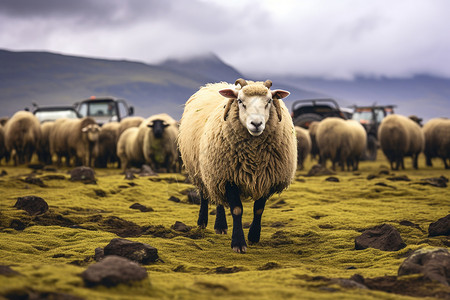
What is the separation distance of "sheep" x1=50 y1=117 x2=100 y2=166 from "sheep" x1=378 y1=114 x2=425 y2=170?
34.9 feet

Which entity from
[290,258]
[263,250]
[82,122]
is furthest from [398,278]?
[82,122]

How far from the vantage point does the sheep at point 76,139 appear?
18172mm

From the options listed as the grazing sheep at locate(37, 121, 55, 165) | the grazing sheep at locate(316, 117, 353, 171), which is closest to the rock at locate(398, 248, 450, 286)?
the grazing sheep at locate(316, 117, 353, 171)

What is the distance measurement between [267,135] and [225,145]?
0.51 metres

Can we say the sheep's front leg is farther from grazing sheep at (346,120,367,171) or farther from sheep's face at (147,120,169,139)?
grazing sheep at (346,120,367,171)

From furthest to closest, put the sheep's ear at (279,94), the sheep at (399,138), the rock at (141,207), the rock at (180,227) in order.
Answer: the sheep at (399,138) < the rock at (141,207) < the rock at (180,227) < the sheep's ear at (279,94)

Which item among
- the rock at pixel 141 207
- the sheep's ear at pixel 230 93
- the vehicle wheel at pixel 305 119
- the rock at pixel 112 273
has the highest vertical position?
the vehicle wheel at pixel 305 119

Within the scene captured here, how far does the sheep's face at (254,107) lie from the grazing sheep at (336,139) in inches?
470

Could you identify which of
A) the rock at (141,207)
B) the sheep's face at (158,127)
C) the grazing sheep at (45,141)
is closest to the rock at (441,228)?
the rock at (141,207)

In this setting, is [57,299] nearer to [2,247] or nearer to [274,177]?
[2,247]

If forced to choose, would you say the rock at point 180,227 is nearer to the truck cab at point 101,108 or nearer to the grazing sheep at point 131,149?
the grazing sheep at point 131,149

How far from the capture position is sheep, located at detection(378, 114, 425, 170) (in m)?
17.3

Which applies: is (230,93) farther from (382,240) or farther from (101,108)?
(101,108)

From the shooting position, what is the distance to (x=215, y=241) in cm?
608
